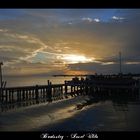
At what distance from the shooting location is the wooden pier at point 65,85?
78.7 ft

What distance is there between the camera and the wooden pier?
2400 centimetres

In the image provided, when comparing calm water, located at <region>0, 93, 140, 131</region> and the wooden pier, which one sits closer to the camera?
calm water, located at <region>0, 93, 140, 131</region>

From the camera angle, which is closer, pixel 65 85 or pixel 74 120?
pixel 74 120

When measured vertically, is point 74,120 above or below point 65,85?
below

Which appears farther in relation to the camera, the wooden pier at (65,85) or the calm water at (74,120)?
the wooden pier at (65,85)

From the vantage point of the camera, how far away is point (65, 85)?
109 ft
